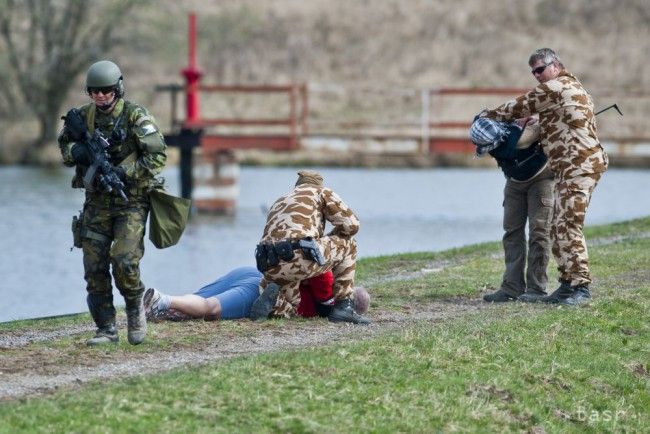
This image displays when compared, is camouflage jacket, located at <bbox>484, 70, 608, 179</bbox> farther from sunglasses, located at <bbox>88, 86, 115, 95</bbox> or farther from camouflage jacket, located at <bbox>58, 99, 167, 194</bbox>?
sunglasses, located at <bbox>88, 86, 115, 95</bbox>

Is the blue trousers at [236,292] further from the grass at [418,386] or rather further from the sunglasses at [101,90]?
the sunglasses at [101,90]

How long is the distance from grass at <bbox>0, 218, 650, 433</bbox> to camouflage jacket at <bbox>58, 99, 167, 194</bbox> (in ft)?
3.95

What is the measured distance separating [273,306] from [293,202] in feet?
2.68

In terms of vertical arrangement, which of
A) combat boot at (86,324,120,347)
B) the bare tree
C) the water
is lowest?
the water

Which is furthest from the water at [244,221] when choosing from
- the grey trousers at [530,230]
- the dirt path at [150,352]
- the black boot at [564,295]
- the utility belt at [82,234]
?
the utility belt at [82,234]

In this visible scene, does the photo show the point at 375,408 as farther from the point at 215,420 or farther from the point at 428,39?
the point at 428,39

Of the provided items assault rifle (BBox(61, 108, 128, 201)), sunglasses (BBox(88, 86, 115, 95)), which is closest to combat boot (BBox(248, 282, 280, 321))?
assault rifle (BBox(61, 108, 128, 201))

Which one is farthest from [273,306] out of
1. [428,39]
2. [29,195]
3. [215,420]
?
[428,39]

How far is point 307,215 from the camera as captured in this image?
11.2 metres

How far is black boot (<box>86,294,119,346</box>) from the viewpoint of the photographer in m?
10.2

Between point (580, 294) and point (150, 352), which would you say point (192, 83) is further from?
point (150, 352)

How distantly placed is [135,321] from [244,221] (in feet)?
78.7

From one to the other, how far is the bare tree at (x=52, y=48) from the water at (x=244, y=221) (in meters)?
3.34

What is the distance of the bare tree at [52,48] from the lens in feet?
158
